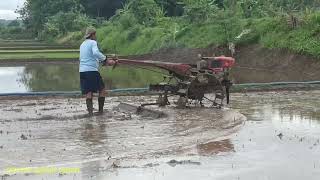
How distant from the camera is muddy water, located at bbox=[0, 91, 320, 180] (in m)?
7.21

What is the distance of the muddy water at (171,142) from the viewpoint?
721 centimetres

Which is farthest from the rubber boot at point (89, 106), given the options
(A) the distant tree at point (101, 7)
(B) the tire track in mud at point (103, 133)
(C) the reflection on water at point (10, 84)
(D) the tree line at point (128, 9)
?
(A) the distant tree at point (101, 7)

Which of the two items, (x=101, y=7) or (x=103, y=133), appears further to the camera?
(x=101, y=7)

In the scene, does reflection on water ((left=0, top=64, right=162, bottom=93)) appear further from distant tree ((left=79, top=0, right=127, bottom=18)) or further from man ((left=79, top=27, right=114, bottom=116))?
distant tree ((left=79, top=0, right=127, bottom=18))

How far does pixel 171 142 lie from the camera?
8992mm

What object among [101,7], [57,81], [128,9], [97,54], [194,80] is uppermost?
[101,7]

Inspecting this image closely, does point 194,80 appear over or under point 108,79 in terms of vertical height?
over

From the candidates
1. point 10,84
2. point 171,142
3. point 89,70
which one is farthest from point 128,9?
point 171,142

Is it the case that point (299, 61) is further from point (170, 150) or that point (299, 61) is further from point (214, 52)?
point (170, 150)

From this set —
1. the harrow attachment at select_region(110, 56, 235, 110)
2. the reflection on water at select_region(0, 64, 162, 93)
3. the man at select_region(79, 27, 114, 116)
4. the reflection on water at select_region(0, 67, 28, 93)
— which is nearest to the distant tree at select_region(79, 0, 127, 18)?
the reflection on water at select_region(0, 64, 162, 93)

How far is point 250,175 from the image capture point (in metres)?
6.95

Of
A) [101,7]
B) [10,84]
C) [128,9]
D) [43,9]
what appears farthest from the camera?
[43,9]

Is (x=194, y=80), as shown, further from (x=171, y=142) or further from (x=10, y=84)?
(x=10, y=84)

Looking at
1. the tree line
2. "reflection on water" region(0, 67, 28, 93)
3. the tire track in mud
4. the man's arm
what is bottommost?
"reflection on water" region(0, 67, 28, 93)
